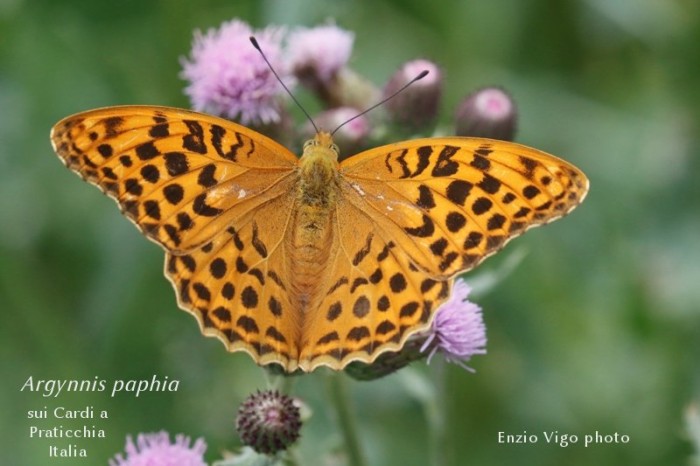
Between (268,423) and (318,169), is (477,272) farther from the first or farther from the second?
(268,423)

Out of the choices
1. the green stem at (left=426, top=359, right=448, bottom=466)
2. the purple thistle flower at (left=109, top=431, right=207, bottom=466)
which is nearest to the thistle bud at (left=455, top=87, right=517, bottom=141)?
the green stem at (left=426, top=359, right=448, bottom=466)

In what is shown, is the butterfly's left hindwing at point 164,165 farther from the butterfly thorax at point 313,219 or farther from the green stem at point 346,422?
the green stem at point 346,422

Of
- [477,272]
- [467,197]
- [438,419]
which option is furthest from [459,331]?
[477,272]

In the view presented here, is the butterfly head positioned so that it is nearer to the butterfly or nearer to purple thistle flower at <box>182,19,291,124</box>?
the butterfly

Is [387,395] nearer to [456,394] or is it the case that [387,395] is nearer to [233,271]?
[456,394]

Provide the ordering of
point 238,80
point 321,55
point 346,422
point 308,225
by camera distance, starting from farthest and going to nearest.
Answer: point 321,55 < point 238,80 < point 346,422 < point 308,225

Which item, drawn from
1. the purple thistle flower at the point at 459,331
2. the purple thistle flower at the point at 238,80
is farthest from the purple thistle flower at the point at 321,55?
the purple thistle flower at the point at 459,331

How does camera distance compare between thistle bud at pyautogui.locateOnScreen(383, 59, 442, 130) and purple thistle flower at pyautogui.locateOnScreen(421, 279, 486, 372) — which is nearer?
purple thistle flower at pyautogui.locateOnScreen(421, 279, 486, 372)
